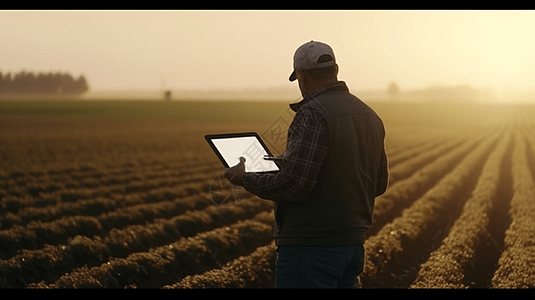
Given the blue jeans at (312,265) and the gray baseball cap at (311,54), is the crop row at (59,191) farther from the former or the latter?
the gray baseball cap at (311,54)

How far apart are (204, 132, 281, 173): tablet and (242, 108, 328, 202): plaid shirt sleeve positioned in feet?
0.82

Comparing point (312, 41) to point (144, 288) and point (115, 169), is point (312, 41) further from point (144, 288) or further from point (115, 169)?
point (115, 169)

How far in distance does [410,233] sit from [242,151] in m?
7.01

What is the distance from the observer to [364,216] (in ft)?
9.86

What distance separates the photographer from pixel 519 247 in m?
8.91

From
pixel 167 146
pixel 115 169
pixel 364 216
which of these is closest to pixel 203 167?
pixel 115 169

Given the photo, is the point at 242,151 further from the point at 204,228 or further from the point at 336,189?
the point at 204,228

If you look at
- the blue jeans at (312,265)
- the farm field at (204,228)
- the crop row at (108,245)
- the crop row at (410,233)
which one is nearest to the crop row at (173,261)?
the farm field at (204,228)

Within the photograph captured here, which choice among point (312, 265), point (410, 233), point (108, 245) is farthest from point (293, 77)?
point (410, 233)

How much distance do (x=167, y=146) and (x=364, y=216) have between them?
2648cm

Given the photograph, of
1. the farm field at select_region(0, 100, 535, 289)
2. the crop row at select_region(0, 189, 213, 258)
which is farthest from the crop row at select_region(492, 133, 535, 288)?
the crop row at select_region(0, 189, 213, 258)

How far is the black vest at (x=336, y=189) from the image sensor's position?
2873mm

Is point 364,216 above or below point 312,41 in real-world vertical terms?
below

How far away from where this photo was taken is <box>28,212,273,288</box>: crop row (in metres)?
6.64
